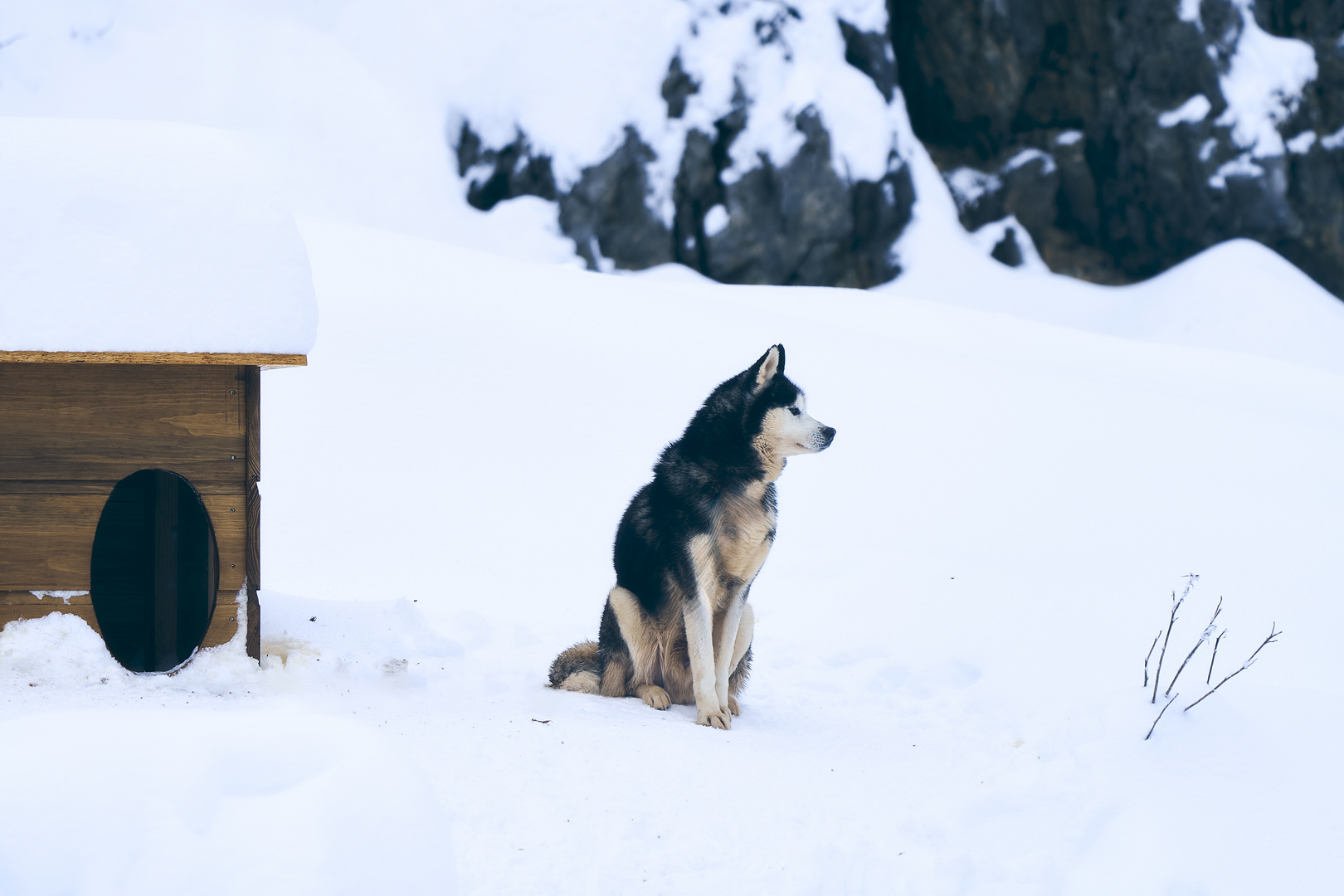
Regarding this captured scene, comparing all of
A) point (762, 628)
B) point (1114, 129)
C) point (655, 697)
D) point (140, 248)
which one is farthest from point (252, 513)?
point (1114, 129)

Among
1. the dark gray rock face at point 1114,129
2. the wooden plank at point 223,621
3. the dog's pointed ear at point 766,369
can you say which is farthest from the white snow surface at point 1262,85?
the wooden plank at point 223,621

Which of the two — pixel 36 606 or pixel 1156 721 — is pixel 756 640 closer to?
pixel 1156 721

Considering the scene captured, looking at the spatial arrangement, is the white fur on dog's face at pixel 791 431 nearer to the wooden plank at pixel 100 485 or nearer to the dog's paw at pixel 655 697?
the dog's paw at pixel 655 697

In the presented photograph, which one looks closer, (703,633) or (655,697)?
(703,633)

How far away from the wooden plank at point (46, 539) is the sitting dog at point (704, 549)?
1738mm

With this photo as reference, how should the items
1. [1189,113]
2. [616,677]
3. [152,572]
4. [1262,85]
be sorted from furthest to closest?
[1189,113] → [1262,85] → [152,572] → [616,677]

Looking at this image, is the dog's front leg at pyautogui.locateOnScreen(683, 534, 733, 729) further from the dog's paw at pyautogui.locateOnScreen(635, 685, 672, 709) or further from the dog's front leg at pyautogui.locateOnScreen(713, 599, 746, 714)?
the dog's paw at pyautogui.locateOnScreen(635, 685, 672, 709)

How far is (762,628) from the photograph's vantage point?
16.0 feet

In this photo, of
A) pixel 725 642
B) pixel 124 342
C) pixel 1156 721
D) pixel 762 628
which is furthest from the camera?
pixel 762 628

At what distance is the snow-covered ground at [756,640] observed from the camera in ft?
5.06

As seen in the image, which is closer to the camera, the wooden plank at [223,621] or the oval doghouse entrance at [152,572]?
the wooden plank at [223,621]

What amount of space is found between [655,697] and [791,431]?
3.56 ft

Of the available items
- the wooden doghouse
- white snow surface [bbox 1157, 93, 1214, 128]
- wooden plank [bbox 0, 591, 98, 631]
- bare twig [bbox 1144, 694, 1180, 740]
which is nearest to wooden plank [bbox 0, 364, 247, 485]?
the wooden doghouse

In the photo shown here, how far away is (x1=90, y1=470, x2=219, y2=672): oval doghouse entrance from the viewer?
4.45 metres
